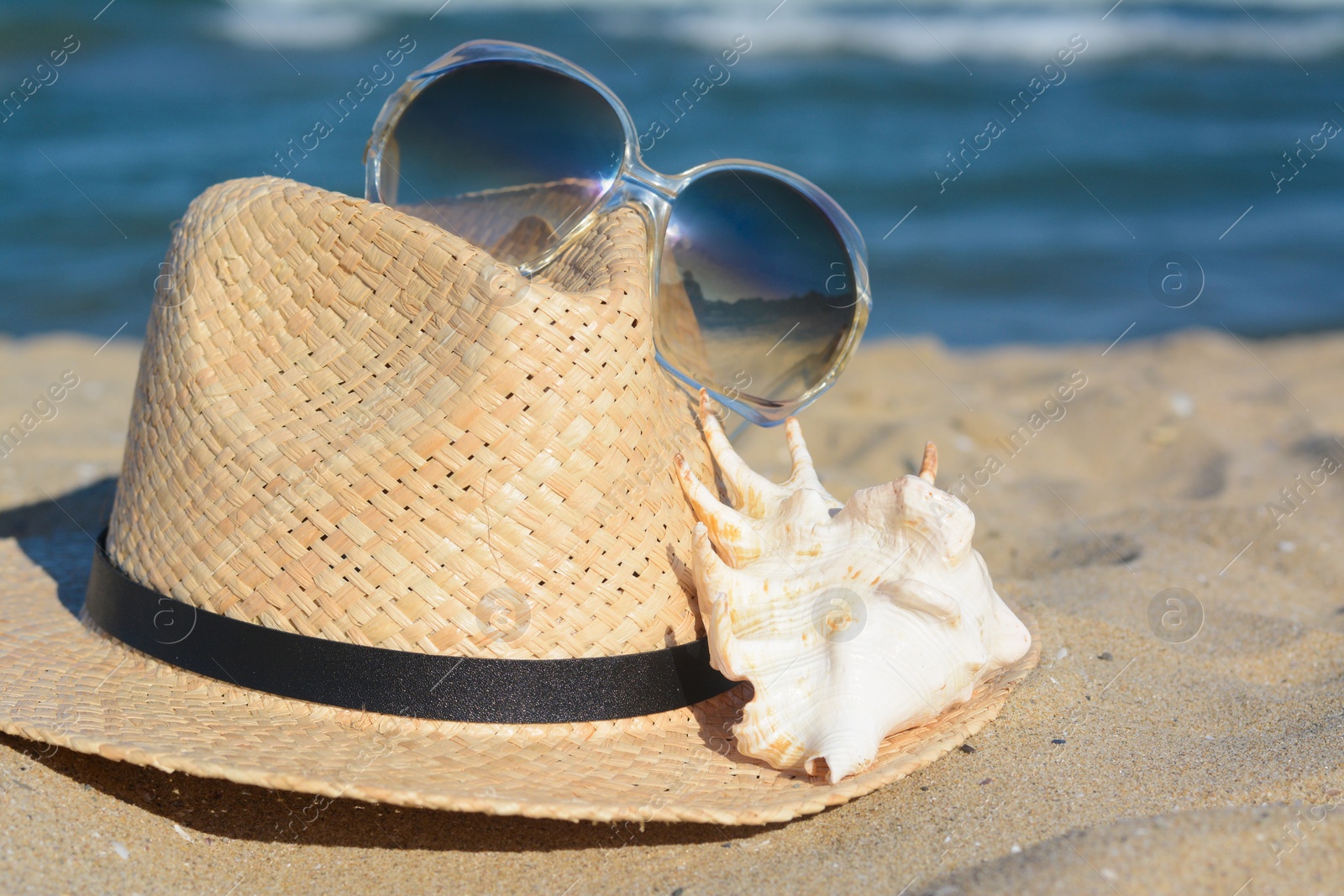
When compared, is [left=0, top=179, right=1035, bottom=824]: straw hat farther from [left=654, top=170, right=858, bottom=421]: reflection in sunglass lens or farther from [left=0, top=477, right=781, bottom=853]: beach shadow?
[left=654, top=170, right=858, bottom=421]: reflection in sunglass lens

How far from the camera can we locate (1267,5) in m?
17.0

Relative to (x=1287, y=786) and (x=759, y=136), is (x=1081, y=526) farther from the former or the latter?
(x=759, y=136)

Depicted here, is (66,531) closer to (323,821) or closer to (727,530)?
(323,821)

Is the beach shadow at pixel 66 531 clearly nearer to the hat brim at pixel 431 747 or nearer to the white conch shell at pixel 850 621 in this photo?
the hat brim at pixel 431 747

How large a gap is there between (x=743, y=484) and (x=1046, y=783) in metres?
0.77

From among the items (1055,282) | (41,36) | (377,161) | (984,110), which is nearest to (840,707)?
(377,161)

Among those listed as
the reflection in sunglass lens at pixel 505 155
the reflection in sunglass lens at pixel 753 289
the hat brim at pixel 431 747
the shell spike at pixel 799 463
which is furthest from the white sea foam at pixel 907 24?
the hat brim at pixel 431 747

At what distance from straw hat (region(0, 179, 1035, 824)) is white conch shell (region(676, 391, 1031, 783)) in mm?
87

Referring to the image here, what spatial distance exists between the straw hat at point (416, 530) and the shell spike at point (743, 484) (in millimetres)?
104

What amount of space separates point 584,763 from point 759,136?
29.9 ft

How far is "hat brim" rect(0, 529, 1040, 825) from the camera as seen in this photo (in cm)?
161

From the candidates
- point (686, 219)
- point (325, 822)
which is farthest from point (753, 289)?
point (325, 822)

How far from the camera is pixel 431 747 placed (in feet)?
5.68

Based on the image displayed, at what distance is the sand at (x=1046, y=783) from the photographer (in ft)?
5.49
